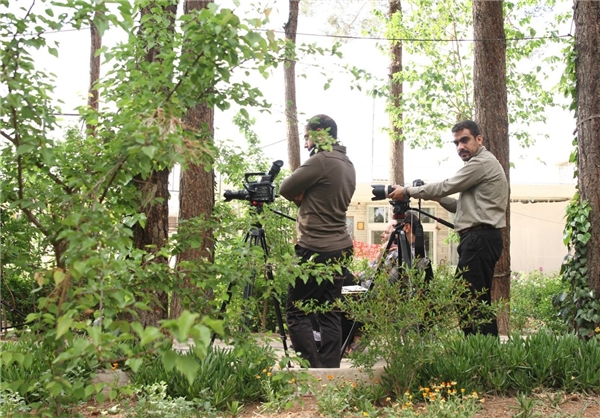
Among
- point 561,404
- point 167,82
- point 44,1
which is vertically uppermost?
point 44,1

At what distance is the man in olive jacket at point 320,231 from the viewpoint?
4.45 m

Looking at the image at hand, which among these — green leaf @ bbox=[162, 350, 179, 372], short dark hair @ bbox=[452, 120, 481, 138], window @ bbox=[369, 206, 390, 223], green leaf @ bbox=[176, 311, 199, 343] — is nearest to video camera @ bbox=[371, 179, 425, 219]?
short dark hair @ bbox=[452, 120, 481, 138]

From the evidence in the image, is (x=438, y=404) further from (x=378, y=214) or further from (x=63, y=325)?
(x=378, y=214)

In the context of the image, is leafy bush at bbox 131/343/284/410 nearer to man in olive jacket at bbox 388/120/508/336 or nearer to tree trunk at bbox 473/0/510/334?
man in olive jacket at bbox 388/120/508/336

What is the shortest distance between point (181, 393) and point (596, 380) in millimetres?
2248

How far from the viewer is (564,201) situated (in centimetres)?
2053

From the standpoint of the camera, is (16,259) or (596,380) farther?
(596,380)

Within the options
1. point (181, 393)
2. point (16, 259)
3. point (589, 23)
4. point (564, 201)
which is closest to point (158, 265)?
point (16, 259)

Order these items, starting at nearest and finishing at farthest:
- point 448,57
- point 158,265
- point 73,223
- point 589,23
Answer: point 73,223 < point 158,265 < point 589,23 < point 448,57

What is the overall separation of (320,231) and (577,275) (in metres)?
2.19

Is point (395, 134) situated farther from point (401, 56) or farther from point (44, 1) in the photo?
point (44, 1)

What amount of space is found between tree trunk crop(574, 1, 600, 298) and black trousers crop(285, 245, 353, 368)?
80.1 inches

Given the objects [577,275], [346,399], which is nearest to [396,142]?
[577,275]

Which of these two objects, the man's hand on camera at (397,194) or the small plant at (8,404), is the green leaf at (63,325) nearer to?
the small plant at (8,404)
